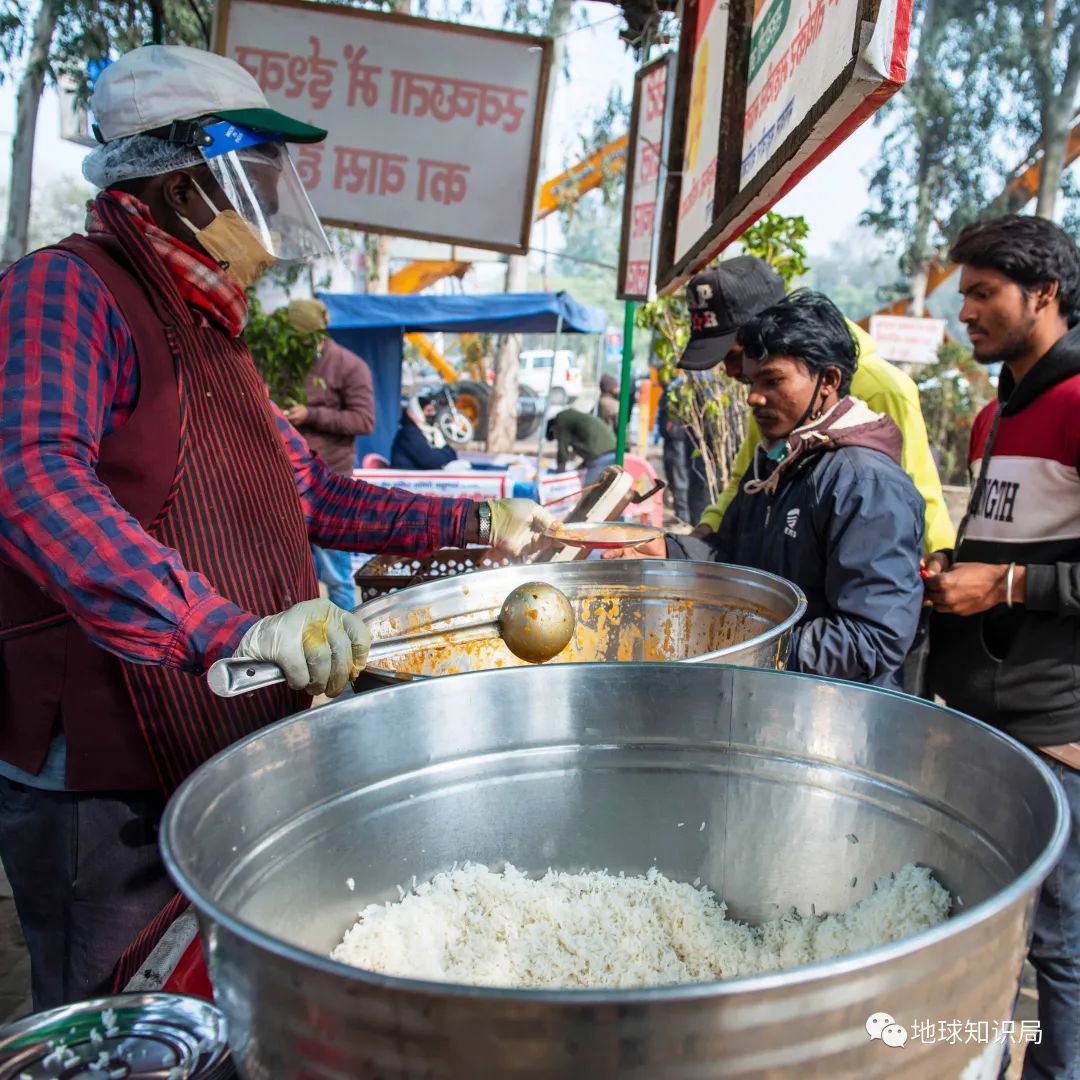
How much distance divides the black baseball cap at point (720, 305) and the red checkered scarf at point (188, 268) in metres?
1.83

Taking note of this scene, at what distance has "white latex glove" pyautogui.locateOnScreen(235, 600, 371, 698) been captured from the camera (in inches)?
51.2

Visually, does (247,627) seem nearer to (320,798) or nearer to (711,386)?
(320,798)

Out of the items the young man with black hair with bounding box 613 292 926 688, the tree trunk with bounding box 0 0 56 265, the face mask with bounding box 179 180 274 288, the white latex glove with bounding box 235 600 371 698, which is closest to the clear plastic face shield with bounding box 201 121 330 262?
the face mask with bounding box 179 180 274 288

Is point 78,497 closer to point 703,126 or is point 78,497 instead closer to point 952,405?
point 703,126

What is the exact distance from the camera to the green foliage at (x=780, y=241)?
5.71 meters

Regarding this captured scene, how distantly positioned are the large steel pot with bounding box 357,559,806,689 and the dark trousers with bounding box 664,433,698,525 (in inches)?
320

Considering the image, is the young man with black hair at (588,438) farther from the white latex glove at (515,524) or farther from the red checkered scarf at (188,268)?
the red checkered scarf at (188,268)

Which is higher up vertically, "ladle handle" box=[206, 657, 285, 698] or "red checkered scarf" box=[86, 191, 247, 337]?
"red checkered scarf" box=[86, 191, 247, 337]

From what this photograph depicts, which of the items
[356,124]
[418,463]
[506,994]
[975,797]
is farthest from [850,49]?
[418,463]

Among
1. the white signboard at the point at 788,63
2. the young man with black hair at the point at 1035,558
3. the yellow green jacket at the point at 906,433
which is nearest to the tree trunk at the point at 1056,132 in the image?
the yellow green jacket at the point at 906,433

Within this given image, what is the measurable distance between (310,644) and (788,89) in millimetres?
1332

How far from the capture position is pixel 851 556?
225 centimetres

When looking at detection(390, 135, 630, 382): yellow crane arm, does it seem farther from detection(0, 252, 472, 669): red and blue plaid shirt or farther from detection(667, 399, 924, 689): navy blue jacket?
detection(0, 252, 472, 669): red and blue plaid shirt

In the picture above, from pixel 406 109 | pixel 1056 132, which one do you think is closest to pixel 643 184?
pixel 406 109
